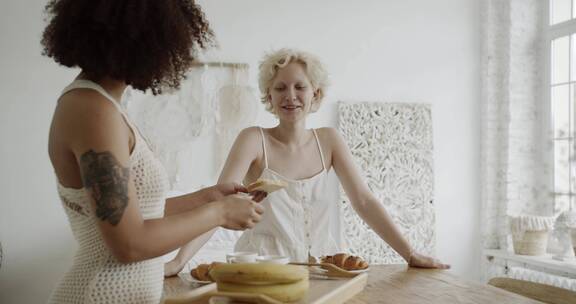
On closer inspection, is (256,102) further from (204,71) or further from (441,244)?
(441,244)

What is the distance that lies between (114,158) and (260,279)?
1.47 feet

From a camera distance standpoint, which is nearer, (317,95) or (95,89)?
(95,89)

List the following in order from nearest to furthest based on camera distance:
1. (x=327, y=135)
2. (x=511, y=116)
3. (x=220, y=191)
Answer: (x=220, y=191) < (x=327, y=135) < (x=511, y=116)

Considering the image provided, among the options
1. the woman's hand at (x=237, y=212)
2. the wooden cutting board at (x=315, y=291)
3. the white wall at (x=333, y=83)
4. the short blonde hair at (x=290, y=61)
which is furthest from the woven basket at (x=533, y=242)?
the woman's hand at (x=237, y=212)

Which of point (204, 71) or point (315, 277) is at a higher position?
point (204, 71)

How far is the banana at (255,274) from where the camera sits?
1354 millimetres

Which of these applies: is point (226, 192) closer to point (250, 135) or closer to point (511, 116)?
point (250, 135)

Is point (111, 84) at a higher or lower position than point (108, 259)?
higher

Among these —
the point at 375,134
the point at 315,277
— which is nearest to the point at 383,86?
the point at 375,134

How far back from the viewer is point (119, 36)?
125 centimetres

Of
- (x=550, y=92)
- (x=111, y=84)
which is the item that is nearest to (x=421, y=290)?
(x=111, y=84)

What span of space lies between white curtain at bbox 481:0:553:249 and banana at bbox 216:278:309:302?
4286 millimetres

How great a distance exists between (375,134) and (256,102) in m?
1.11

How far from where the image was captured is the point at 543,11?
5.27m
